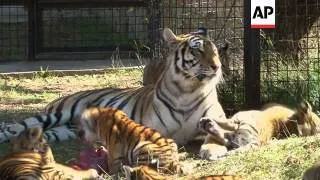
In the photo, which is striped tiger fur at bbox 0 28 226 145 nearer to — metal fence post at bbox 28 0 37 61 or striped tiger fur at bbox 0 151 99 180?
striped tiger fur at bbox 0 151 99 180

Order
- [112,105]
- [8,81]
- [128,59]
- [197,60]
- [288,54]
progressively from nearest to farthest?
1. [197,60]
2. [112,105]
3. [288,54]
4. [8,81]
5. [128,59]

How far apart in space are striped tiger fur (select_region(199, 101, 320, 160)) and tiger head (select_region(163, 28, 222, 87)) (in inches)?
15.1

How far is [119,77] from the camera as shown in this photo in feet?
38.0

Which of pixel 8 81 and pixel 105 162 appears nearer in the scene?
pixel 105 162

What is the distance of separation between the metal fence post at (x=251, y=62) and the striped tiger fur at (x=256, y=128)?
396mm

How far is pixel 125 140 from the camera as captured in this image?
5.71m

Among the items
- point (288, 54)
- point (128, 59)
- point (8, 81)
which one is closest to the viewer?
point (288, 54)

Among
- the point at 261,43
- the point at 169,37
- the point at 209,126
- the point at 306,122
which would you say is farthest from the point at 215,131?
the point at 261,43

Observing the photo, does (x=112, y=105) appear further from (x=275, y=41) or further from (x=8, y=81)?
(x=8, y=81)

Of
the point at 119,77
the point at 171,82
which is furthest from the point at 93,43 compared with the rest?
the point at 171,82

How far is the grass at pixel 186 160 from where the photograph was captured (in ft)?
18.0

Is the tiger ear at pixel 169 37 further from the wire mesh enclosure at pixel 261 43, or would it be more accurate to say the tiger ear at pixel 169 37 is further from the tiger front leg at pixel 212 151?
the tiger front leg at pixel 212 151

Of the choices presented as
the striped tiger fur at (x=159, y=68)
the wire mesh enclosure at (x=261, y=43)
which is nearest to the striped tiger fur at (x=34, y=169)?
the striped tiger fur at (x=159, y=68)

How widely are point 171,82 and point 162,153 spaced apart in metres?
1.44
